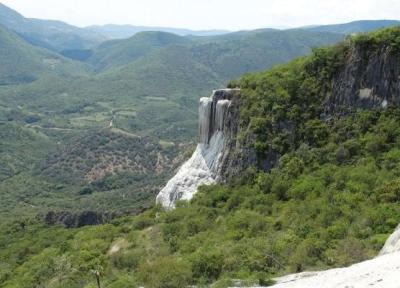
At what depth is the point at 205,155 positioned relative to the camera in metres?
54.8

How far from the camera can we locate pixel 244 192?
47.4m

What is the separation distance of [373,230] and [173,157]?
513 ft

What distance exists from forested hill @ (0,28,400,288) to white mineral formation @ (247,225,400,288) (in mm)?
3840

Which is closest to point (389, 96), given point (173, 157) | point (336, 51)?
point (336, 51)

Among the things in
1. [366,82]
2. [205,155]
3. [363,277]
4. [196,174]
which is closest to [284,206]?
[366,82]

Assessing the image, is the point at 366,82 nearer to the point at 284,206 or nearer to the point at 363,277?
the point at 284,206

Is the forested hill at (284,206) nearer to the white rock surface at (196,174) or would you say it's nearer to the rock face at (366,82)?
the rock face at (366,82)

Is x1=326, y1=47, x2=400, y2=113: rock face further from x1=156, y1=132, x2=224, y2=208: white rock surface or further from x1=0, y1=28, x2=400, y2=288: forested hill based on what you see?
x1=156, y1=132, x2=224, y2=208: white rock surface

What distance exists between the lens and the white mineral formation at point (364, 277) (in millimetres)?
19906

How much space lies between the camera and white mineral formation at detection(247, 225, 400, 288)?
19.9 m

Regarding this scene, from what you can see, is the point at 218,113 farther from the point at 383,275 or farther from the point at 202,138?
the point at 383,275

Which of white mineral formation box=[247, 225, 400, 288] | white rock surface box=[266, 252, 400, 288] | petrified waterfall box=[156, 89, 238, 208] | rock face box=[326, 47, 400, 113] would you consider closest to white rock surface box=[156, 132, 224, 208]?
petrified waterfall box=[156, 89, 238, 208]

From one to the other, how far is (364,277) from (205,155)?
112 feet

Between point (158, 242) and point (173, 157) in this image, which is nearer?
point (158, 242)
